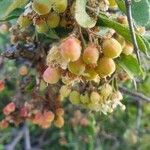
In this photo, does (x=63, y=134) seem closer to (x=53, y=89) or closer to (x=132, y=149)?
(x=132, y=149)

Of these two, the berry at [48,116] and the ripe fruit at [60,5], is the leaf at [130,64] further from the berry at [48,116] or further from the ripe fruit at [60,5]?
the berry at [48,116]

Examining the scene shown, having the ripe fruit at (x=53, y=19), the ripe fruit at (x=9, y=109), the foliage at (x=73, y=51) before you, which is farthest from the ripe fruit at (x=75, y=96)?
the ripe fruit at (x=9, y=109)

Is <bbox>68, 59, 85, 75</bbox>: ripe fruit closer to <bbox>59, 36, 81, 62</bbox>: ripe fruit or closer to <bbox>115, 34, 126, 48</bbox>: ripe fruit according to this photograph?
<bbox>59, 36, 81, 62</bbox>: ripe fruit

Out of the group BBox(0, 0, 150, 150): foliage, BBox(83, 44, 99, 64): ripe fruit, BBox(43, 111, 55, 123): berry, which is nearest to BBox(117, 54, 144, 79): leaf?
BBox(0, 0, 150, 150): foliage

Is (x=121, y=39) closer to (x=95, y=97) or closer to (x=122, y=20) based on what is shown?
(x=122, y=20)

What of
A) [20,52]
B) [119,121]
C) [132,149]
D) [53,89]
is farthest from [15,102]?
[132,149]
